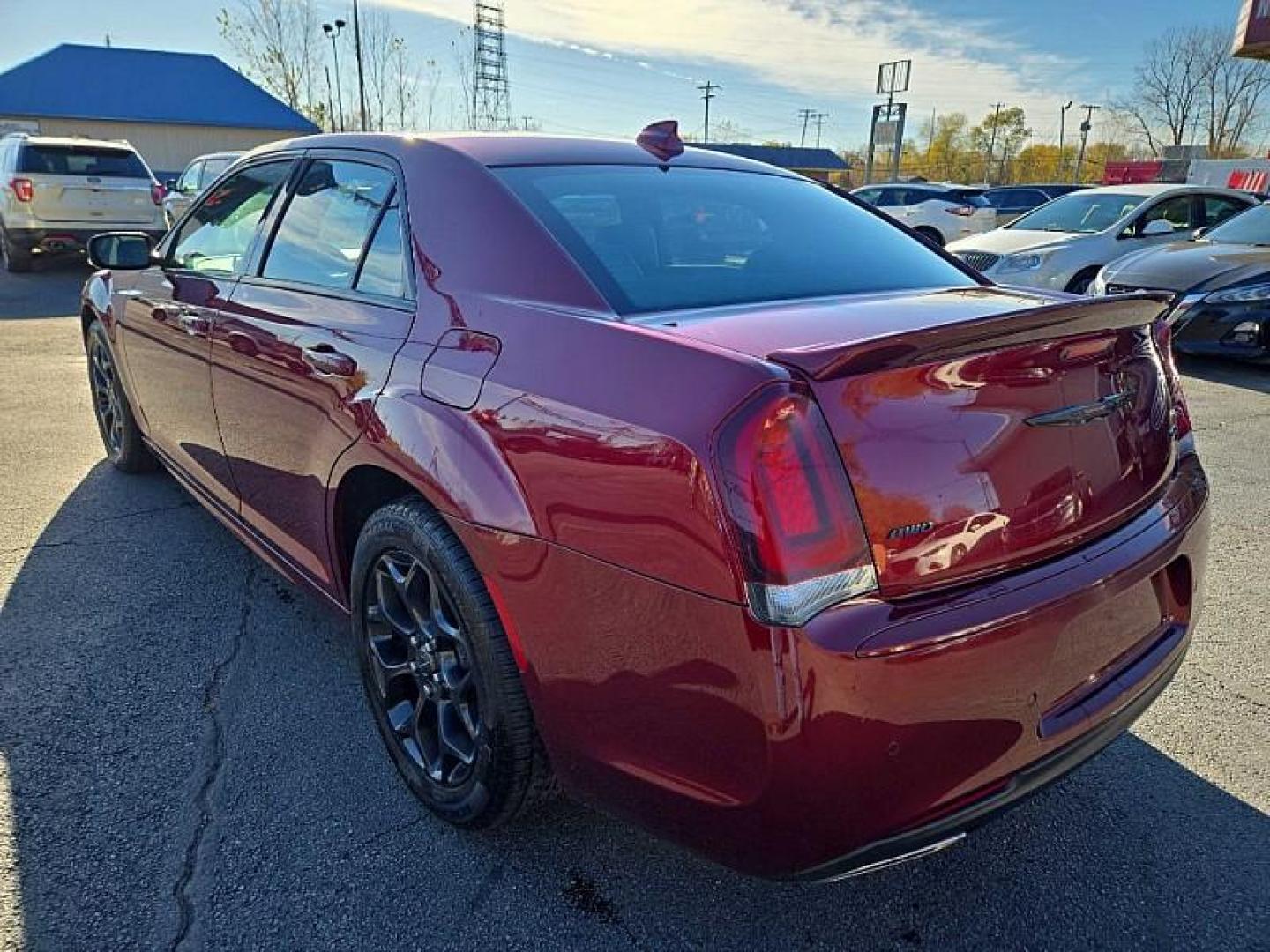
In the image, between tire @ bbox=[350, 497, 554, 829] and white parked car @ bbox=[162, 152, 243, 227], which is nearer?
tire @ bbox=[350, 497, 554, 829]

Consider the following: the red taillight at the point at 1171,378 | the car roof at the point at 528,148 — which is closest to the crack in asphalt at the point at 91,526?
the car roof at the point at 528,148

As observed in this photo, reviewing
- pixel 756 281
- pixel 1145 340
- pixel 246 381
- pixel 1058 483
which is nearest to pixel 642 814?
pixel 1058 483

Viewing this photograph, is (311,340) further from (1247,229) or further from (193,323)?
(1247,229)

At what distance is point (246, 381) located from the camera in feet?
9.16

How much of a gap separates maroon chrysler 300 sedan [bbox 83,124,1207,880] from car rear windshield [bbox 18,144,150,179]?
12.6 m

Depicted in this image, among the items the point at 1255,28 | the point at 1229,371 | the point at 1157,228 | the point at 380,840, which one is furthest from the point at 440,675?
the point at 1255,28

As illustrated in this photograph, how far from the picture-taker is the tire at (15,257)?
13.0 m

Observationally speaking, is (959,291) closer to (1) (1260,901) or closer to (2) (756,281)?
(2) (756,281)

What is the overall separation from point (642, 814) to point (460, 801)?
601 mm

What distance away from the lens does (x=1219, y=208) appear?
422 inches

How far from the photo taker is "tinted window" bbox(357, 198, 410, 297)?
227 cm

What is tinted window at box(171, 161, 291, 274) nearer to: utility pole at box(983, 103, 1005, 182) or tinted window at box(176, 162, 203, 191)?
tinted window at box(176, 162, 203, 191)

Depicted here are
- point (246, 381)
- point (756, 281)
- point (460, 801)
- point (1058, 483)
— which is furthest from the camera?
point (246, 381)

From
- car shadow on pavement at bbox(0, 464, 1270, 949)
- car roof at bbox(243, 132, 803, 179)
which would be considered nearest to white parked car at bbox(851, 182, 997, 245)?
car roof at bbox(243, 132, 803, 179)
